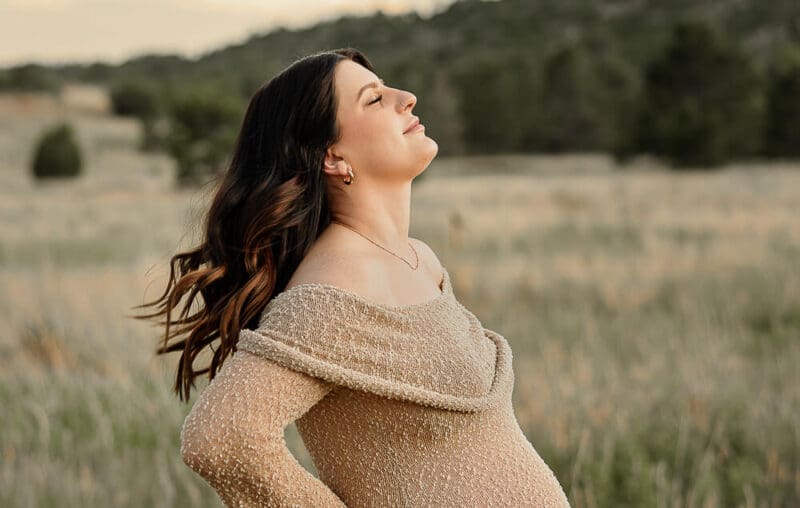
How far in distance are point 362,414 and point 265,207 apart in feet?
1.30

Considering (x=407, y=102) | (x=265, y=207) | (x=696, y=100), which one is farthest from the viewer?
(x=696, y=100)

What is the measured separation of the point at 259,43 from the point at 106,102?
30.6m

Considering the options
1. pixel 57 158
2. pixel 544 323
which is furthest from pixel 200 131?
pixel 544 323

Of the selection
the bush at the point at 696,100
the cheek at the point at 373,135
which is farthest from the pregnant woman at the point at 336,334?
the bush at the point at 696,100

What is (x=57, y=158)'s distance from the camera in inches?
1169

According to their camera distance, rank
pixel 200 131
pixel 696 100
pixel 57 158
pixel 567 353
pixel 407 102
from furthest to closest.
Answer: pixel 696 100, pixel 57 158, pixel 200 131, pixel 567 353, pixel 407 102

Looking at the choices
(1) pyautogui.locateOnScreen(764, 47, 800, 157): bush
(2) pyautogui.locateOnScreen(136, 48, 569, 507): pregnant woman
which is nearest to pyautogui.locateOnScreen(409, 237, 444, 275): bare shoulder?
(2) pyautogui.locateOnScreen(136, 48, 569, 507): pregnant woman

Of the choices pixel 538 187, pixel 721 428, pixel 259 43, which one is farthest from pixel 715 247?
pixel 259 43

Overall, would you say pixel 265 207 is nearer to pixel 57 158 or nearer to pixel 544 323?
pixel 544 323

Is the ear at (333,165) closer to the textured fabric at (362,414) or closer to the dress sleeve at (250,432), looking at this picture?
the textured fabric at (362,414)

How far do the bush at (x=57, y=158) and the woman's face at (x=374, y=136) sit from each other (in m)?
30.1

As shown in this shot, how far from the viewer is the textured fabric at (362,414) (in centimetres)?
136

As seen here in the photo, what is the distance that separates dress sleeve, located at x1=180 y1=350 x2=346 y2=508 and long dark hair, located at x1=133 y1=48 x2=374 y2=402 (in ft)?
0.69

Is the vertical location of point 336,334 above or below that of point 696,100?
above
